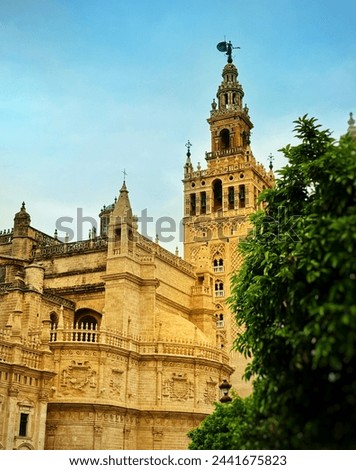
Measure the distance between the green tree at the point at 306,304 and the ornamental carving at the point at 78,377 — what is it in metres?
20.5

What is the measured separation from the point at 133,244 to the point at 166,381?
30.3ft

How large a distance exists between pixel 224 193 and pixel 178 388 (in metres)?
25.6

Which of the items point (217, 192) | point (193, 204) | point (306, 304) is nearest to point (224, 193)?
point (217, 192)

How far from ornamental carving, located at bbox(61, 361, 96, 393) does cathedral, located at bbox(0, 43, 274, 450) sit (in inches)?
2.2

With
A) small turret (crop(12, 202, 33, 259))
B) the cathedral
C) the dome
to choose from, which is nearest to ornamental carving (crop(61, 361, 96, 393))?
the cathedral

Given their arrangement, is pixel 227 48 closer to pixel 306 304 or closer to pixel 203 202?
pixel 203 202

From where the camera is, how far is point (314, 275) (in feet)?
38.3

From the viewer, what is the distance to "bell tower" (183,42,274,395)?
56088 millimetres

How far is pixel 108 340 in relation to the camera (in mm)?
37000

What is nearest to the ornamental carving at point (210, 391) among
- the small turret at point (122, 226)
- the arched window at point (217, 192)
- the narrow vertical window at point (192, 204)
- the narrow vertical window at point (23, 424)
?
the small turret at point (122, 226)

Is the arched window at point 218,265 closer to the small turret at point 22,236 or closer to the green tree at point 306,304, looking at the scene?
the small turret at point 22,236

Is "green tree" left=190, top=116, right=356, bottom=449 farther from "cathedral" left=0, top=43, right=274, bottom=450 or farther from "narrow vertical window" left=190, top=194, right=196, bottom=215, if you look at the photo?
"narrow vertical window" left=190, top=194, right=196, bottom=215

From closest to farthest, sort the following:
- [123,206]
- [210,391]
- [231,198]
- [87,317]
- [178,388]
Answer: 1. [178,388]
2. [210,391]
3. [123,206]
4. [87,317]
5. [231,198]
